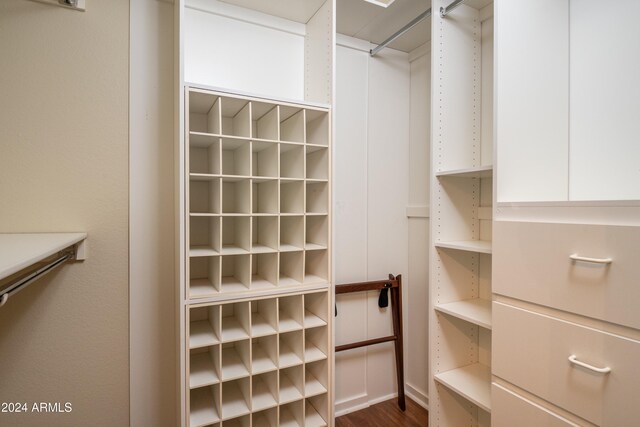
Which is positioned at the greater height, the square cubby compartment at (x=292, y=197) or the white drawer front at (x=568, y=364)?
the square cubby compartment at (x=292, y=197)

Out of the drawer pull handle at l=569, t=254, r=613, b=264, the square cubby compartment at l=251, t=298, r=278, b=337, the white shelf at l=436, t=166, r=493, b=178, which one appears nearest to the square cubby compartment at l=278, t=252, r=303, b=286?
the square cubby compartment at l=251, t=298, r=278, b=337

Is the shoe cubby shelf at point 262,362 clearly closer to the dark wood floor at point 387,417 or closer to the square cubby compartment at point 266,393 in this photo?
the square cubby compartment at point 266,393

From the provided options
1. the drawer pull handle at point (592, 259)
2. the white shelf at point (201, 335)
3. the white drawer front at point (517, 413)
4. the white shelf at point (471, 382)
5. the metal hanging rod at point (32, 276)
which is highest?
the drawer pull handle at point (592, 259)

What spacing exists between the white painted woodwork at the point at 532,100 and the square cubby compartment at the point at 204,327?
4.28 ft

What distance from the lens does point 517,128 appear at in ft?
4.41

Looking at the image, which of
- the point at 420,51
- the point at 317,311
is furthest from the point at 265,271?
the point at 420,51

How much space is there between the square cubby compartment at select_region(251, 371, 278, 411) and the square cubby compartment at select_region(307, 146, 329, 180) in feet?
3.12

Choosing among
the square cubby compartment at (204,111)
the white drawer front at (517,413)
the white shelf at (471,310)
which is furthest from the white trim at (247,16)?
the white drawer front at (517,413)

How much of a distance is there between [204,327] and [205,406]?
0.33m

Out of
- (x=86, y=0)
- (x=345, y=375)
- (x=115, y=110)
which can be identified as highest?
(x=86, y=0)

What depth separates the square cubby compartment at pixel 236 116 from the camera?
55.0 inches

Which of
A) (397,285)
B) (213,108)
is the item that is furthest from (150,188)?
(397,285)

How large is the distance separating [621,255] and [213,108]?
5.14ft

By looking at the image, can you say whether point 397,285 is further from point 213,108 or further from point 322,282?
point 213,108
